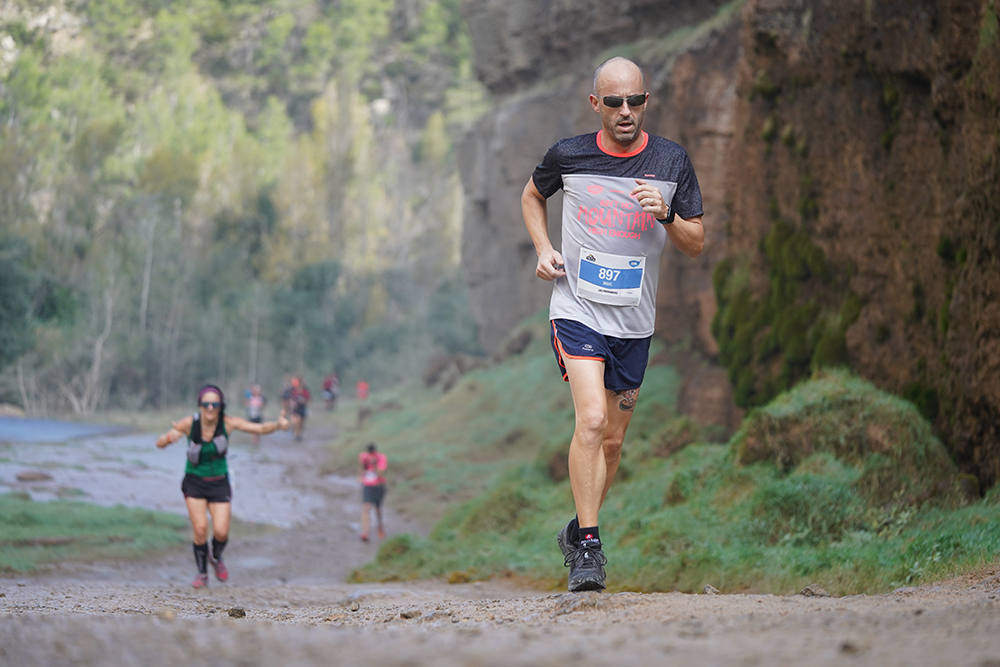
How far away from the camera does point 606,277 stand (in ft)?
17.8

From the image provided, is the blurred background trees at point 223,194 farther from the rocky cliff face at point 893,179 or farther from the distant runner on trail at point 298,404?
the rocky cliff face at point 893,179

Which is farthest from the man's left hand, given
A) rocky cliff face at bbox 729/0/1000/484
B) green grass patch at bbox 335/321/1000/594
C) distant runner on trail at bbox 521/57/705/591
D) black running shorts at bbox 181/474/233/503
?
black running shorts at bbox 181/474/233/503

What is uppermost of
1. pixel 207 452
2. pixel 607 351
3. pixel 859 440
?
pixel 607 351

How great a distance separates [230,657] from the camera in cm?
292

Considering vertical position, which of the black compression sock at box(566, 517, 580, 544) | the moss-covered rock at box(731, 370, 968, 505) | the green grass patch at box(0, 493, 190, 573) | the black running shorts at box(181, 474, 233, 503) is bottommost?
the green grass patch at box(0, 493, 190, 573)

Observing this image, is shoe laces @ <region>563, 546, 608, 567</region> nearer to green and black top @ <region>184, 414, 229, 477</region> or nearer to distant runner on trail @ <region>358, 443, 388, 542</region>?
green and black top @ <region>184, 414, 229, 477</region>

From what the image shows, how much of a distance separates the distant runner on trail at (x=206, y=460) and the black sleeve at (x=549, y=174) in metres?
4.43

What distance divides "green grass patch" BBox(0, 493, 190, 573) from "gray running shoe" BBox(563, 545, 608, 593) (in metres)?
7.53

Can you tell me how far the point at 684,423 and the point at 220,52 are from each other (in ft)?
141

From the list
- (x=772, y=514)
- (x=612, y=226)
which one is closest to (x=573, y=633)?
(x=612, y=226)

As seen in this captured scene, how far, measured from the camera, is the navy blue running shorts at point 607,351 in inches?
213

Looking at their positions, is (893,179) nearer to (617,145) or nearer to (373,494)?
(617,145)

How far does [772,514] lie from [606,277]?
4081 millimetres

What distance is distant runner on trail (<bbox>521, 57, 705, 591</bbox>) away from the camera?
17.5 ft
